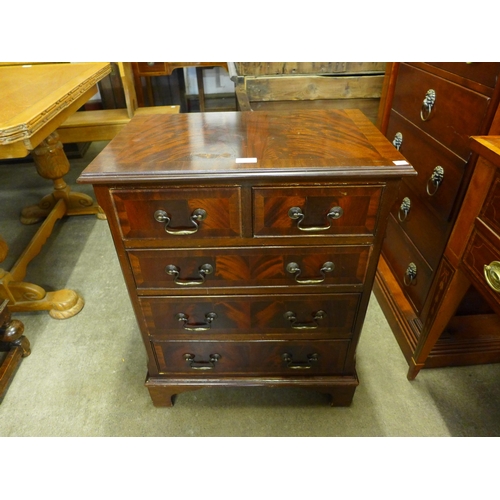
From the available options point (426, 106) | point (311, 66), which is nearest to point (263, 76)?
point (311, 66)

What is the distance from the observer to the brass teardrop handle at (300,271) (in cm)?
90

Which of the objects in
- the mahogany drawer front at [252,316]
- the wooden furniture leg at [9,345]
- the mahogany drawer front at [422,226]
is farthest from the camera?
the wooden furniture leg at [9,345]

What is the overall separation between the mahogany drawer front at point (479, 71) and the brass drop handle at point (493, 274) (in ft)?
1.49

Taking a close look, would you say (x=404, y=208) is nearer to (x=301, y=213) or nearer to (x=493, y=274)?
(x=493, y=274)

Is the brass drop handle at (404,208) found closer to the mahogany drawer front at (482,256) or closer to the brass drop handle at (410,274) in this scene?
the brass drop handle at (410,274)

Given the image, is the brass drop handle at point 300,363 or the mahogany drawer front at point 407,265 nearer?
the brass drop handle at point 300,363

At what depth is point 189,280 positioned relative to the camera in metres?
0.94

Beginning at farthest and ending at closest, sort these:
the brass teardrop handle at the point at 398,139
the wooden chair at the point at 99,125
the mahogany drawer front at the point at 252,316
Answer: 1. the wooden chair at the point at 99,125
2. the brass teardrop handle at the point at 398,139
3. the mahogany drawer front at the point at 252,316

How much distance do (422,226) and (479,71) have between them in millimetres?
528

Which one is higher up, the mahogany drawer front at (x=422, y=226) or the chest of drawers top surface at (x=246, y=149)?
the chest of drawers top surface at (x=246, y=149)

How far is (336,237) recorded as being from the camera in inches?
33.6

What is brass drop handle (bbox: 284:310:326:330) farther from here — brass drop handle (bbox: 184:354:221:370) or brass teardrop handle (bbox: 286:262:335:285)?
brass drop handle (bbox: 184:354:221:370)

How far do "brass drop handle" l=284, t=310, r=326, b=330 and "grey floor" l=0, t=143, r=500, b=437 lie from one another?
0.38 metres

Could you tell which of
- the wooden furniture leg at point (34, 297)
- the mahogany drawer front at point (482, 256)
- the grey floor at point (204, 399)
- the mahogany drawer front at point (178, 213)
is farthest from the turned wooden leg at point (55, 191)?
the mahogany drawer front at point (482, 256)
